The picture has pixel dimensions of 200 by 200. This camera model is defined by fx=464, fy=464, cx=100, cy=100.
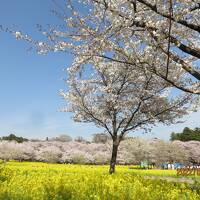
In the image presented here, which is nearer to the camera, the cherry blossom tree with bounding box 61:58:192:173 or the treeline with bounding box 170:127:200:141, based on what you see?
the cherry blossom tree with bounding box 61:58:192:173

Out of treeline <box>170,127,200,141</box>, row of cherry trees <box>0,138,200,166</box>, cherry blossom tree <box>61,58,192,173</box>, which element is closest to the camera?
cherry blossom tree <box>61,58,192,173</box>

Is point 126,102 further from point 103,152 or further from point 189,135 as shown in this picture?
point 189,135

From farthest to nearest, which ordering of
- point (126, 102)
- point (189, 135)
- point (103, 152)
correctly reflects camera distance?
point (189, 135)
point (103, 152)
point (126, 102)

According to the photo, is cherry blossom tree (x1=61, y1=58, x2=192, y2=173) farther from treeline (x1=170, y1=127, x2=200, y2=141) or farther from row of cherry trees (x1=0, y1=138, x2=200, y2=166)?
treeline (x1=170, y1=127, x2=200, y2=141)

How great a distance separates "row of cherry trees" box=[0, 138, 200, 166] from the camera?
3009 inches

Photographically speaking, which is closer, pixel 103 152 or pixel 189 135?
pixel 103 152

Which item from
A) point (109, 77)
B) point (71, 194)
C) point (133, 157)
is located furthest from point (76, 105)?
point (133, 157)

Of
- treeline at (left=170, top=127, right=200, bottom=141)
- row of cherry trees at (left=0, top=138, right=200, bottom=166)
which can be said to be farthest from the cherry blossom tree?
treeline at (left=170, top=127, right=200, bottom=141)

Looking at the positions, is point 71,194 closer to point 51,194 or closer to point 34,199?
point 51,194

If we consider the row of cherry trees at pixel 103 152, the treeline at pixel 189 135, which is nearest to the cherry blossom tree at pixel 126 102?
the row of cherry trees at pixel 103 152

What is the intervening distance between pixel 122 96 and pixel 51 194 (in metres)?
20.2

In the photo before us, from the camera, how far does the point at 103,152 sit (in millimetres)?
82375

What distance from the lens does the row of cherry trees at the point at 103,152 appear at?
76438mm

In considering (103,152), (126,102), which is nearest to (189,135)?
(103,152)
